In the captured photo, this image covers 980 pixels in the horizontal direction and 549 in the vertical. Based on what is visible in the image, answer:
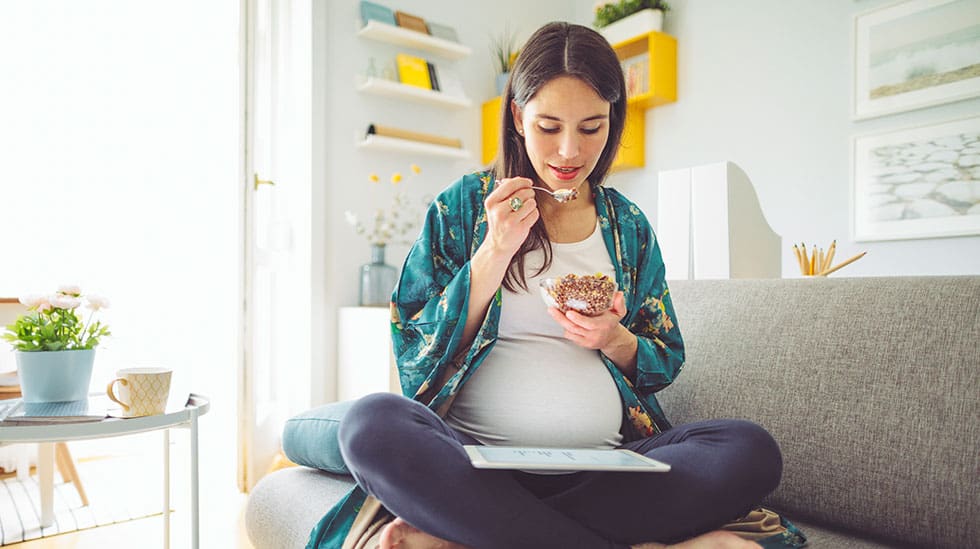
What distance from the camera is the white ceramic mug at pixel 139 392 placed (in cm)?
128

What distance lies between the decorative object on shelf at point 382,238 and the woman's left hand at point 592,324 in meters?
2.07

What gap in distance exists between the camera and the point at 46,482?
2213 mm

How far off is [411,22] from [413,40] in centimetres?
12

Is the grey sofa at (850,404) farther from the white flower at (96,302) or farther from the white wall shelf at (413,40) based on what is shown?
the white wall shelf at (413,40)

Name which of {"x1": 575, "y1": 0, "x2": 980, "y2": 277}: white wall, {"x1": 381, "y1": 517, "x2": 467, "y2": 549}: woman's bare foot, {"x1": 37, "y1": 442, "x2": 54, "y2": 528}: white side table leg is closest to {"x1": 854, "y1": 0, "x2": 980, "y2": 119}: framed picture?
{"x1": 575, "y1": 0, "x2": 980, "y2": 277}: white wall

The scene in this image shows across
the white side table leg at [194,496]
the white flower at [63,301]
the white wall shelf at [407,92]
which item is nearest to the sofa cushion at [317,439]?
the white side table leg at [194,496]

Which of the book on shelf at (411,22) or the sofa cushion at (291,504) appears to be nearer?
the sofa cushion at (291,504)

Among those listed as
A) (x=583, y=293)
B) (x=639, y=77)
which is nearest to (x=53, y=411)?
(x=583, y=293)

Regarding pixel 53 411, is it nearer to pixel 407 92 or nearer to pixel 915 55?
pixel 407 92

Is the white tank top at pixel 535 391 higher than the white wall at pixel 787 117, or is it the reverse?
the white wall at pixel 787 117

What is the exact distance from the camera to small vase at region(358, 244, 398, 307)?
10.4 feet

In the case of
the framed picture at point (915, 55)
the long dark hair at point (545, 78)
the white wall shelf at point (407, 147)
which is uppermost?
Result: the framed picture at point (915, 55)

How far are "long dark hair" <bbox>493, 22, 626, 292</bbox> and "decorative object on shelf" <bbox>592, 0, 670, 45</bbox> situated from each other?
2.43 metres

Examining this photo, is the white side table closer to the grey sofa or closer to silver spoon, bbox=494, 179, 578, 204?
the grey sofa
